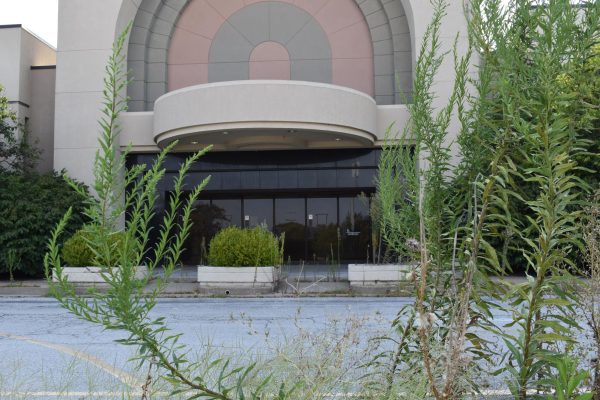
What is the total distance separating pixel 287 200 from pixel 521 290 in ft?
61.2

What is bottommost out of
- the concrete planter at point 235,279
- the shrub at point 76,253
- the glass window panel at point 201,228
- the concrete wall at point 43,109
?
the concrete planter at point 235,279

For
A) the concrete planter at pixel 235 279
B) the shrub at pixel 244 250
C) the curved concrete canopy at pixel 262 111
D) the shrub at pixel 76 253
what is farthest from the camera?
the curved concrete canopy at pixel 262 111

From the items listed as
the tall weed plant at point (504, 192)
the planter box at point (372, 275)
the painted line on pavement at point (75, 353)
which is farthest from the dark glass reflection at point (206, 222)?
the tall weed plant at point (504, 192)

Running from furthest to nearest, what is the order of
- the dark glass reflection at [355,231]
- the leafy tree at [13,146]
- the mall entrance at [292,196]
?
the dark glass reflection at [355,231] → the mall entrance at [292,196] → the leafy tree at [13,146]

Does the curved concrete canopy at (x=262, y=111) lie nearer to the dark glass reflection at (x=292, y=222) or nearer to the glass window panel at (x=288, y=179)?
the glass window panel at (x=288, y=179)

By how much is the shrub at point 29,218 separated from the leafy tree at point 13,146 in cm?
121

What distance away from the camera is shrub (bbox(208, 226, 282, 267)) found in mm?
14344

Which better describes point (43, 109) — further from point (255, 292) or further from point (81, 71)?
point (255, 292)

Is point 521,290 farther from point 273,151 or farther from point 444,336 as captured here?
point 273,151

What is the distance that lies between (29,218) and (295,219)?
9186 millimetres

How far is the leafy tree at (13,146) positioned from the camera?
736 inches

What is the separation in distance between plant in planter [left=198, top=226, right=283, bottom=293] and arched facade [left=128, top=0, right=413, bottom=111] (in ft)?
24.6

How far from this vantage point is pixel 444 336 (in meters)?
2.95

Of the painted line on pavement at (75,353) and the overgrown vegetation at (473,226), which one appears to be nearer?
the overgrown vegetation at (473,226)
